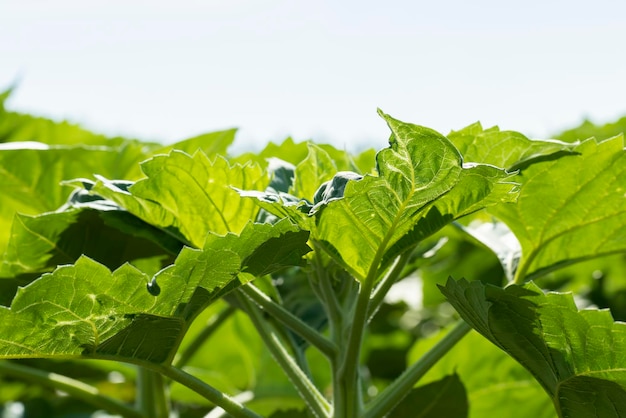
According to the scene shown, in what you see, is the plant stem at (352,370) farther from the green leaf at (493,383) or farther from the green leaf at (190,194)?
the green leaf at (493,383)

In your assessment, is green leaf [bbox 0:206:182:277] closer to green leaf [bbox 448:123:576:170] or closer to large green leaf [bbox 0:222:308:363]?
large green leaf [bbox 0:222:308:363]

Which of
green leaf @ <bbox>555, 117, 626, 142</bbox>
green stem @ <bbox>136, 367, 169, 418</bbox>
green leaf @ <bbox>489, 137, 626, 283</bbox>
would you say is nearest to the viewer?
green leaf @ <bbox>489, 137, 626, 283</bbox>

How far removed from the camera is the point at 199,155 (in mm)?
793

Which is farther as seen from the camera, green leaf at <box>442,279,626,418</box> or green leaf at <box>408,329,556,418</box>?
green leaf at <box>408,329,556,418</box>

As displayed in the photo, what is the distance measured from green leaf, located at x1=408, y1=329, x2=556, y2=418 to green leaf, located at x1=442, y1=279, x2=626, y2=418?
0.34 metres

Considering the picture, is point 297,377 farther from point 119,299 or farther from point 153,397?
point 153,397

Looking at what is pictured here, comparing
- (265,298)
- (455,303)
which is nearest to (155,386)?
(265,298)

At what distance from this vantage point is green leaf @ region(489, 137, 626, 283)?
2.72ft

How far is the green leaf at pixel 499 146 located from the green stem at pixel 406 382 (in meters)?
0.20

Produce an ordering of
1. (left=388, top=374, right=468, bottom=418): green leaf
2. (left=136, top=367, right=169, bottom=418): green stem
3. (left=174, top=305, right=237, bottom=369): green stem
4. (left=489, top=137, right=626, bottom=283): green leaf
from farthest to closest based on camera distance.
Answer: (left=174, top=305, right=237, bottom=369): green stem
(left=136, top=367, right=169, bottom=418): green stem
(left=388, top=374, right=468, bottom=418): green leaf
(left=489, top=137, right=626, bottom=283): green leaf

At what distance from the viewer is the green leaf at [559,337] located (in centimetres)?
65

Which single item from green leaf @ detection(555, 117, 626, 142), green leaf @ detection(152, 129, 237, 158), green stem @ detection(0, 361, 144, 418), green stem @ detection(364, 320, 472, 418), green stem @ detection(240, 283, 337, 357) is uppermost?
green leaf @ detection(152, 129, 237, 158)

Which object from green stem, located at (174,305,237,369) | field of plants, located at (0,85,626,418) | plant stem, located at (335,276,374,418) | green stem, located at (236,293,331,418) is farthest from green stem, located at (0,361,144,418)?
plant stem, located at (335,276,374,418)

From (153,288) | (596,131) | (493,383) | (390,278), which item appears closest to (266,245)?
(153,288)
